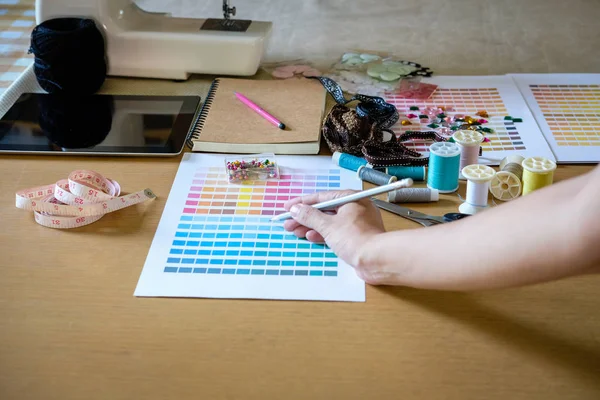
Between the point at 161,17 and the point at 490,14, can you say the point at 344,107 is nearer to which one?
the point at 161,17

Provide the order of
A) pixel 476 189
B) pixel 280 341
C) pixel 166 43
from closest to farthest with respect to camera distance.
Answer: pixel 280 341 < pixel 476 189 < pixel 166 43

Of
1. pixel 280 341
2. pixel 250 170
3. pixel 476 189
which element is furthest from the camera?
pixel 250 170

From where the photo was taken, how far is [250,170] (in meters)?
1.31

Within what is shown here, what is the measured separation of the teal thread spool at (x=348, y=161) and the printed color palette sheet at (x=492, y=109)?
13cm

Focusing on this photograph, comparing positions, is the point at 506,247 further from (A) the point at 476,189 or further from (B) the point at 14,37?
(B) the point at 14,37

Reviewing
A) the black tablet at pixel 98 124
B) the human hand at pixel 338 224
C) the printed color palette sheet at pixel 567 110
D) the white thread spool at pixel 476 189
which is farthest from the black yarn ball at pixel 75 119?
the printed color palette sheet at pixel 567 110

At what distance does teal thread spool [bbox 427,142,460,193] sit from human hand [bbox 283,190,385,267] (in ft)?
0.52

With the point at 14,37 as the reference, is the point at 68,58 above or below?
above

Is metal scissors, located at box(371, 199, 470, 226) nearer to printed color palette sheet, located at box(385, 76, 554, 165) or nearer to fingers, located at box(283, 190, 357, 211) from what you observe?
fingers, located at box(283, 190, 357, 211)

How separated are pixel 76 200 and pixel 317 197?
0.39m

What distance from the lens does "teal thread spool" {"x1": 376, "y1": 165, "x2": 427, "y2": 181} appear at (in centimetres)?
128

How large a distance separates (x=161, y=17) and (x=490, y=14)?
93cm

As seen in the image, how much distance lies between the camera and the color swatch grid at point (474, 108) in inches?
54.6

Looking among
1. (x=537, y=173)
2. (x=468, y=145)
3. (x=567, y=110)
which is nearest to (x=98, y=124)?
(x=468, y=145)
